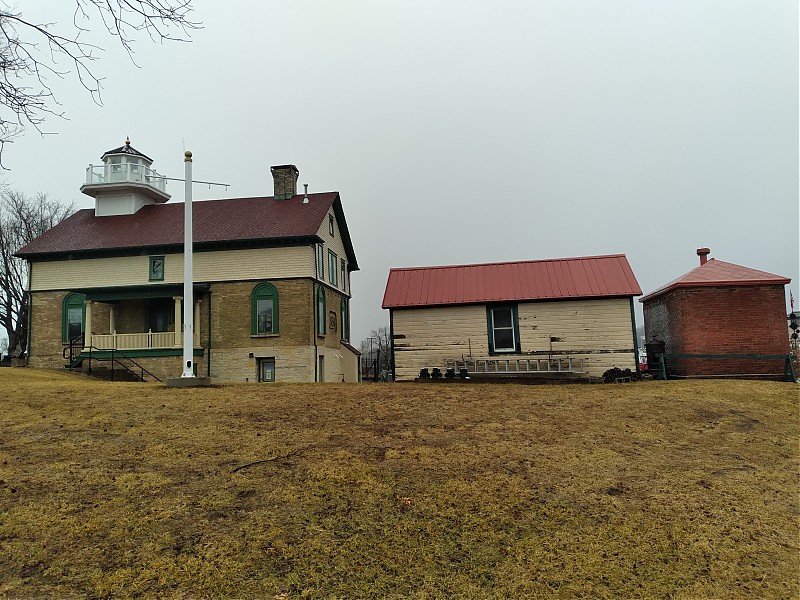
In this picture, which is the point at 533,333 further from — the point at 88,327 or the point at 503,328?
the point at 88,327

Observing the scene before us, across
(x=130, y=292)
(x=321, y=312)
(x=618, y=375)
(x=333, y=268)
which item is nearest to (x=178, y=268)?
(x=130, y=292)

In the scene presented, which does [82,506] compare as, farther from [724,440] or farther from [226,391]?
[724,440]

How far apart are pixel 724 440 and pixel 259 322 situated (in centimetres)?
1933

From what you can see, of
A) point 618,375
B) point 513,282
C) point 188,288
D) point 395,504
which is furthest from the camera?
point 513,282

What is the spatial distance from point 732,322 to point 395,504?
50.1ft

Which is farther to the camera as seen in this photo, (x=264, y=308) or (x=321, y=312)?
(x=321, y=312)

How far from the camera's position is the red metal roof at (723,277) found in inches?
665

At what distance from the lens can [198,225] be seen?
26.2m

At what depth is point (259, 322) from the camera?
24234 mm

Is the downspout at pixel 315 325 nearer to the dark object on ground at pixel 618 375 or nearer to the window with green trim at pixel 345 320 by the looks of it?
the window with green trim at pixel 345 320

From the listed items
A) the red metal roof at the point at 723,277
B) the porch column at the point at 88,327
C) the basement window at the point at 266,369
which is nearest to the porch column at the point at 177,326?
the basement window at the point at 266,369

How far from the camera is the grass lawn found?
14.1 feet

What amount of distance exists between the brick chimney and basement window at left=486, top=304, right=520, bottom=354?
1431 centimetres

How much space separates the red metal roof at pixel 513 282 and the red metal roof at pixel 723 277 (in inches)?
60.0
